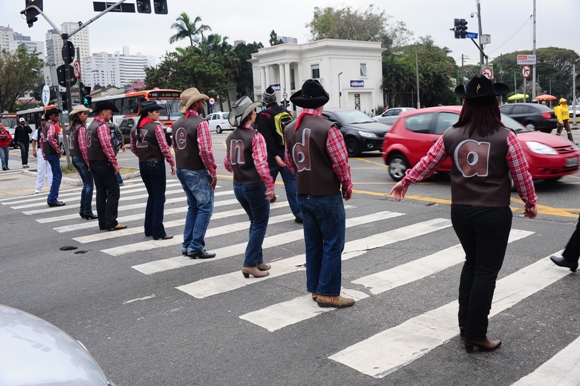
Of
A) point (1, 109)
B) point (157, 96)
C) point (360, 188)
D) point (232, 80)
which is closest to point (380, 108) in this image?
point (232, 80)

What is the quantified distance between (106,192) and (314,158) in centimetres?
522

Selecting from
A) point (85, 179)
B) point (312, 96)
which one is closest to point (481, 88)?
point (312, 96)

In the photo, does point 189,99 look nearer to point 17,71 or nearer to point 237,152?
point 237,152

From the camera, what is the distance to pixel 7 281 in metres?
6.52

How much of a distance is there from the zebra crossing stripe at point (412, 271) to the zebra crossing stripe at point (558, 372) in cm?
184

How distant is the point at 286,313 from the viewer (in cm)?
503

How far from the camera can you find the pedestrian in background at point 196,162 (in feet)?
22.5

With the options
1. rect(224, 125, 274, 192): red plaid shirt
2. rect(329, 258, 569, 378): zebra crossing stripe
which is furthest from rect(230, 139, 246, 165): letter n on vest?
rect(329, 258, 569, 378): zebra crossing stripe

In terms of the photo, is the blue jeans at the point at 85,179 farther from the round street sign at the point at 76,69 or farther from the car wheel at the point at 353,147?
the car wheel at the point at 353,147

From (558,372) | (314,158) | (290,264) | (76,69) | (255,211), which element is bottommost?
(558,372)

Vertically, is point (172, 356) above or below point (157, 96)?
below

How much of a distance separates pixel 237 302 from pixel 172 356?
1.21 m

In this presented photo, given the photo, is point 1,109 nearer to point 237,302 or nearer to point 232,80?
point 232,80

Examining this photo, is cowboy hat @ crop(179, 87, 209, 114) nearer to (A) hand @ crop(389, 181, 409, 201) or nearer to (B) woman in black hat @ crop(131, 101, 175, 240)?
(B) woman in black hat @ crop(131, 101, 175, 240)
